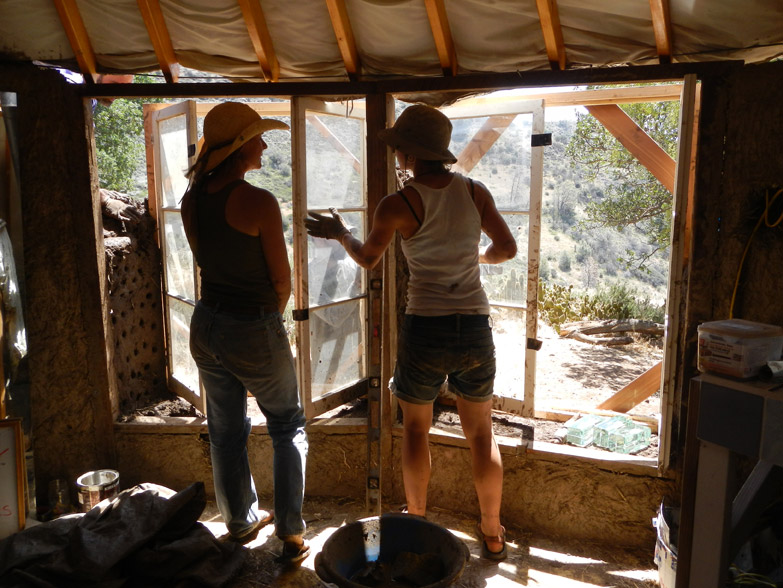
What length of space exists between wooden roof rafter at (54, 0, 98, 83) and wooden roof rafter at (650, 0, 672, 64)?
2593mm

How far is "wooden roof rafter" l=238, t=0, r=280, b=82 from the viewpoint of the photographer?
2.81m

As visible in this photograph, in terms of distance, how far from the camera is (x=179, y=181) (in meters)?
3.61

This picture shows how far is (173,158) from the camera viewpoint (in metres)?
3.61

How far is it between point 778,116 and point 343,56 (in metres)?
1.89

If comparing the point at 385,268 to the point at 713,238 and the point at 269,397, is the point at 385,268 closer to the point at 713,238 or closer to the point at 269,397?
the point at 269,397


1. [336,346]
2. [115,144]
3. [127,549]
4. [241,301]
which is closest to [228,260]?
[241,301]

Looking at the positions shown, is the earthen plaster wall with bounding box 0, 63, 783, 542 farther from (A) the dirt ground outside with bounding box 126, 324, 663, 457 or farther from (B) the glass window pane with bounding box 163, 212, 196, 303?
(B) the glass window pane with bounding box 163, 212, 196, 303

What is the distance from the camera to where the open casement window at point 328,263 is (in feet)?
10.3

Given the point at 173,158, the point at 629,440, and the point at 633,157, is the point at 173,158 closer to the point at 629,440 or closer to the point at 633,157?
the point at 629,440

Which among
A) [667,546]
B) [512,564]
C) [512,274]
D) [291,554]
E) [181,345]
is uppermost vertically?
[512,274]

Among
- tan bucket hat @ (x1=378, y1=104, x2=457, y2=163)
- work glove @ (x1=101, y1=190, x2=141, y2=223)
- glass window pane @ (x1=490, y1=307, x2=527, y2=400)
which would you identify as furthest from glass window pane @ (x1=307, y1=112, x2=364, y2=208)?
work glove @ (x1=101, y1=190, x2=141, y2=223)

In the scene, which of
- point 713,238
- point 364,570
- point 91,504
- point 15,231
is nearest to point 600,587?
point 364,570

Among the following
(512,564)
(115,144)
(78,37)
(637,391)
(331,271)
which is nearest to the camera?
(512,564)

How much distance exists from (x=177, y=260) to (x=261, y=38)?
1.49 meters
